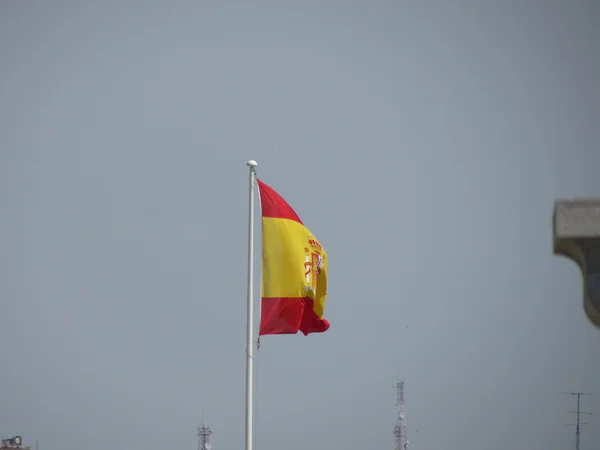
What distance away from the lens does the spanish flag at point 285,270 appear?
26469 mm

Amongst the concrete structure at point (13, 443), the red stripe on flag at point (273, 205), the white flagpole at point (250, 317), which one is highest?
the red stripe on flag at point (273, 205)

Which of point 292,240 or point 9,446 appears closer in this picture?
point 292,240

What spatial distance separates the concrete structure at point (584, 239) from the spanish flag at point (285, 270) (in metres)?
17.8

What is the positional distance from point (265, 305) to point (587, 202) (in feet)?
60.8

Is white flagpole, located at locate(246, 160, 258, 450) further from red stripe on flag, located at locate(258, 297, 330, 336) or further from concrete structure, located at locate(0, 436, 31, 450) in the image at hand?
concrete structure, located at locate(0, 436, 31, 450)

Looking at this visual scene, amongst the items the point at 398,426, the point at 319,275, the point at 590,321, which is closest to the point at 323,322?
the point at 319,275

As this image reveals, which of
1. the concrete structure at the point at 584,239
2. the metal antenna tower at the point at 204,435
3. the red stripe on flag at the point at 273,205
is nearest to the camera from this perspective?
the concrete structure at the point at 584,239

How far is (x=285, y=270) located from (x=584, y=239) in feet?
60.3

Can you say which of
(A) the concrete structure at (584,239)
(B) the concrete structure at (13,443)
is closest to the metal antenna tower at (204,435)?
(B) the concrete structure at (13,443)

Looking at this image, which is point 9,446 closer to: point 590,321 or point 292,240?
point 292,240

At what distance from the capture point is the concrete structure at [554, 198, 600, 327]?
827 cm

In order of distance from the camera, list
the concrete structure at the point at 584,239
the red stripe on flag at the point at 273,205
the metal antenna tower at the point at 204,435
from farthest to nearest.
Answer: the metal antenna tower at the point at 204,435, the red stripe on flag at the point at 273,205, the concrete structure at the point at 584,239

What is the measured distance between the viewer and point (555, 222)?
8258 mm

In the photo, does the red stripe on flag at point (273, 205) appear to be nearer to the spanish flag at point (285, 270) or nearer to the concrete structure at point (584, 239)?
the spanish flag at point (285, 270)
